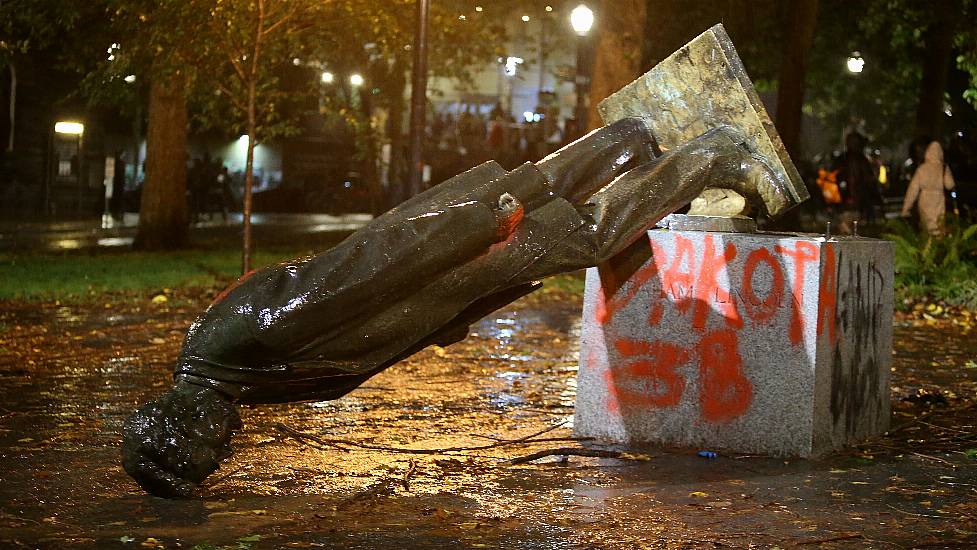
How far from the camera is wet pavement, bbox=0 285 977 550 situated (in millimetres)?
5266

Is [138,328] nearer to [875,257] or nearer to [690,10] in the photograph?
[875,257]

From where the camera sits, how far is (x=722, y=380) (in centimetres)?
702

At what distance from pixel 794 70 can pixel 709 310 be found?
1893cm

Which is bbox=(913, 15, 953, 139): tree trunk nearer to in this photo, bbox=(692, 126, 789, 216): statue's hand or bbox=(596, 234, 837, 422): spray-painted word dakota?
bbox=(692, 126, 789, 216): statue's hand

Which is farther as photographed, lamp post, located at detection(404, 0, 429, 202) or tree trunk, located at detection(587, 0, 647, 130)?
tree trunk, located at detection(587, 0, 647, 130)

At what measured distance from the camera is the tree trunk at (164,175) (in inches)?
867

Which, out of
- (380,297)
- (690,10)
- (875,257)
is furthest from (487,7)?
(380,297)

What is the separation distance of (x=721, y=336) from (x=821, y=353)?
0.52 m

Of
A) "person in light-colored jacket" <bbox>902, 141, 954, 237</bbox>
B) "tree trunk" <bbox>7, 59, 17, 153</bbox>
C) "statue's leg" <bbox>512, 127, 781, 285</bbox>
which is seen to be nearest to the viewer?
"statue's leg" <bbox>512, 127, 781, 285</bbox>

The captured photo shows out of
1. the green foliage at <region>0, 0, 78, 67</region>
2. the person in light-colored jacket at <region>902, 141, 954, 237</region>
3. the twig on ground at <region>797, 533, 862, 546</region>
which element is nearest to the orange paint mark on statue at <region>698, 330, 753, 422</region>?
the twig on ground at <region>797, 533, 862, 546</region>

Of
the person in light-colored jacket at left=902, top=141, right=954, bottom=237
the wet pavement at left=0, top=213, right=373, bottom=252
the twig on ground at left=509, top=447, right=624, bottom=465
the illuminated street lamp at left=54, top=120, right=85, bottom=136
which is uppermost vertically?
the illuminated street lamp at left=54, top=120, right=85, bottom=136

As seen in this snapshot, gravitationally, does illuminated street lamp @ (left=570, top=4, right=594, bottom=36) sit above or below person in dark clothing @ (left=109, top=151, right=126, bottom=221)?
above

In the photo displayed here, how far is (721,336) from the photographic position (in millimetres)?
7023

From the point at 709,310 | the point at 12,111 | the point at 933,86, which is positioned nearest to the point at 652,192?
the point at 709,310
